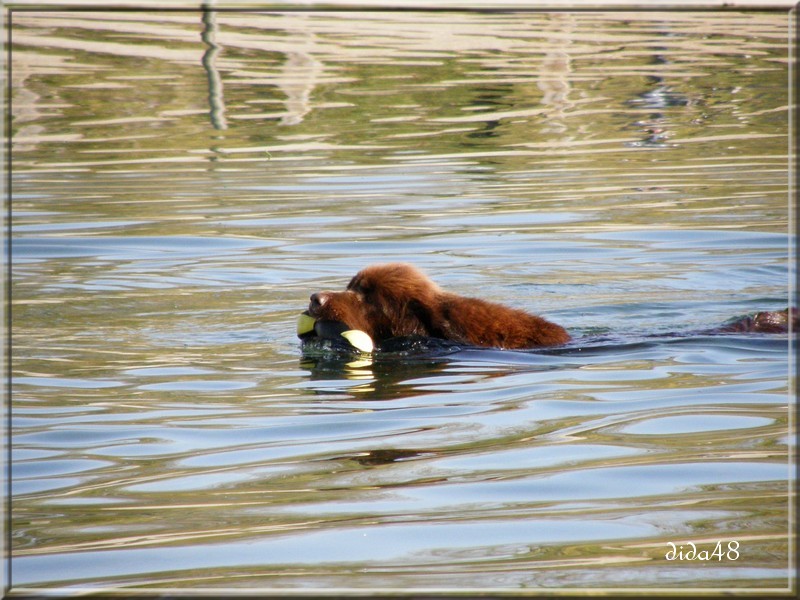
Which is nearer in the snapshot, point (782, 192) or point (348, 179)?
point (782, 192)

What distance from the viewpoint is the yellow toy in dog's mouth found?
7977 mm

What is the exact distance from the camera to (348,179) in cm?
1698

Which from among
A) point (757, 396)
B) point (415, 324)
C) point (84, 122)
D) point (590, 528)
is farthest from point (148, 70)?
point (590, 528)

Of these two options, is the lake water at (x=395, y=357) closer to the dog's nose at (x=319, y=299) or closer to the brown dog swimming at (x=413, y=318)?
the brown dog swimming at (x=413, y=318)

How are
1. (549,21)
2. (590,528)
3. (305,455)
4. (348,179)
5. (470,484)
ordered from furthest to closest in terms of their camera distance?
(549,21), (348,179), (305,455), (470,484), (590,528)

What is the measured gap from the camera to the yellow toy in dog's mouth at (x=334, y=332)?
7977mm

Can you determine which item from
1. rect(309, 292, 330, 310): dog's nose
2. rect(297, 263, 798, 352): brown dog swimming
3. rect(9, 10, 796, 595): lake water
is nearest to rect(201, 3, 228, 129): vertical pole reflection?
rect(9, 10, 796, 595): lake water

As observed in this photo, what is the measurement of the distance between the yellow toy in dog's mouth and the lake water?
190mm

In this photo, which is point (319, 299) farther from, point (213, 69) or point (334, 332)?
point (213, 69)

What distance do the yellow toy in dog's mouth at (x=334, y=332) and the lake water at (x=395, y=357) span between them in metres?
0.19

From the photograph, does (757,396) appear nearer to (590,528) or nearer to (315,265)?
(590,528)

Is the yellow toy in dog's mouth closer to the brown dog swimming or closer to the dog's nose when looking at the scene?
the brown dog swimming

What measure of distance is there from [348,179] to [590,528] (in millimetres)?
12512

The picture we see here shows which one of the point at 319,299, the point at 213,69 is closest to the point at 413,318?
the point at 319,299
